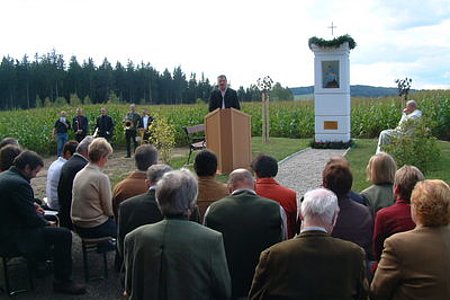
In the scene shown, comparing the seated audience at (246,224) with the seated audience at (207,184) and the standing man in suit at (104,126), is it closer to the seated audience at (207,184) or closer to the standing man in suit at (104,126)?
the seated audience at (207,184)

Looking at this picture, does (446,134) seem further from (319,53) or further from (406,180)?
(406,180)

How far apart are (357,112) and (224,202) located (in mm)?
20494

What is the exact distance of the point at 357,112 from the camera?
923 inches

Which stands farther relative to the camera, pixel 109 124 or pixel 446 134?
pixel 446 134

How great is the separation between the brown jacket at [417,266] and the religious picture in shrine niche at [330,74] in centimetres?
1331

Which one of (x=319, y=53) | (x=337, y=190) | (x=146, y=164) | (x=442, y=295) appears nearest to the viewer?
(x=442, y=295)

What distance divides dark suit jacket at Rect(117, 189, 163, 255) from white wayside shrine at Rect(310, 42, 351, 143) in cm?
1235

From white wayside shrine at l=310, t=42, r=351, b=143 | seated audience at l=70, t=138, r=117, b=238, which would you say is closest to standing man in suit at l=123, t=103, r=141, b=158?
white wayside shrine at l=310, t=42, r=351, b=143

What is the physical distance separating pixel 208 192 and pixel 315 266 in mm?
2058

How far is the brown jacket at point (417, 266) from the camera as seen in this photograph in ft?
9.71

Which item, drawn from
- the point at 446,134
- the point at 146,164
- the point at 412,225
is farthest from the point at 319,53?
the point at 412,225

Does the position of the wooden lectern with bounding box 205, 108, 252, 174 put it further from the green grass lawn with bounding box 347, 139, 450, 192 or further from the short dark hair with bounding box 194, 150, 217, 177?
the short dark hair with bounding box 194, 150, 217, 177

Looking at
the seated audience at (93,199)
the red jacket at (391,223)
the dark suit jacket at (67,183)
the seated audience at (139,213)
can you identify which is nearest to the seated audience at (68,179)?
the dark suit jacket at (67,183)

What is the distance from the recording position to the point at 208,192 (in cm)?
476
